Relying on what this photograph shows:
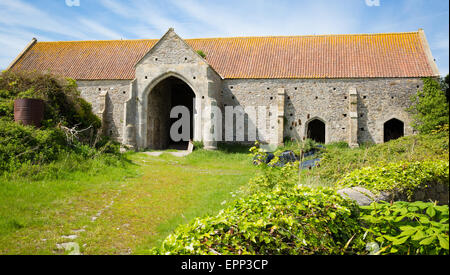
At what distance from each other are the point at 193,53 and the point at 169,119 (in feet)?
22.7

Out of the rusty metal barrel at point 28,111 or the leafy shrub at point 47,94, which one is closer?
the rusty metal barrel at point 28,111

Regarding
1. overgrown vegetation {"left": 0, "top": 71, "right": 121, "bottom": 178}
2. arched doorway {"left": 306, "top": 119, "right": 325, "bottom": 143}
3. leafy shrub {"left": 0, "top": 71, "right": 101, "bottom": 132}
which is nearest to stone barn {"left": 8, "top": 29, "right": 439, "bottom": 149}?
arched doorway {"left": 306, "top": 119, "right": 325, "bottom": 143}

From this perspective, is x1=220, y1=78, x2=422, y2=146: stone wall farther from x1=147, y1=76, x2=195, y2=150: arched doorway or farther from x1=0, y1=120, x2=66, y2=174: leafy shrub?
x1=0, y1=120, x2=66, y2=174: leafy shrub

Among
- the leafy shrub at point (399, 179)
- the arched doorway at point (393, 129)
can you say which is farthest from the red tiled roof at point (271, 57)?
the leafy shrub at point (399, 179)

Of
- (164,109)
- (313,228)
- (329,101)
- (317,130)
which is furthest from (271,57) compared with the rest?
(313,228)

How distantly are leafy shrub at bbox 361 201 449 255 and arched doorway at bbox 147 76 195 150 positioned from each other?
16344 millimetres

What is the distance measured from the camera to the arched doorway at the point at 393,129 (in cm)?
1986

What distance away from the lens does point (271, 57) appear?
20.9m

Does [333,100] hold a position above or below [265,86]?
below

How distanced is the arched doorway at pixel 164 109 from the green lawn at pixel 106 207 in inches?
351

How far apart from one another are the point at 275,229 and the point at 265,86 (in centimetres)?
1735

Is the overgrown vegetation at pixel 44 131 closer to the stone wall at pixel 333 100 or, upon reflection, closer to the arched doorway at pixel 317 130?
the stone wall at pixel 333 100

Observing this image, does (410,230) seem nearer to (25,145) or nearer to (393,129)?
(25,145)

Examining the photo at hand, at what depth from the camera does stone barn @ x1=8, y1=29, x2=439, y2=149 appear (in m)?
16.8
